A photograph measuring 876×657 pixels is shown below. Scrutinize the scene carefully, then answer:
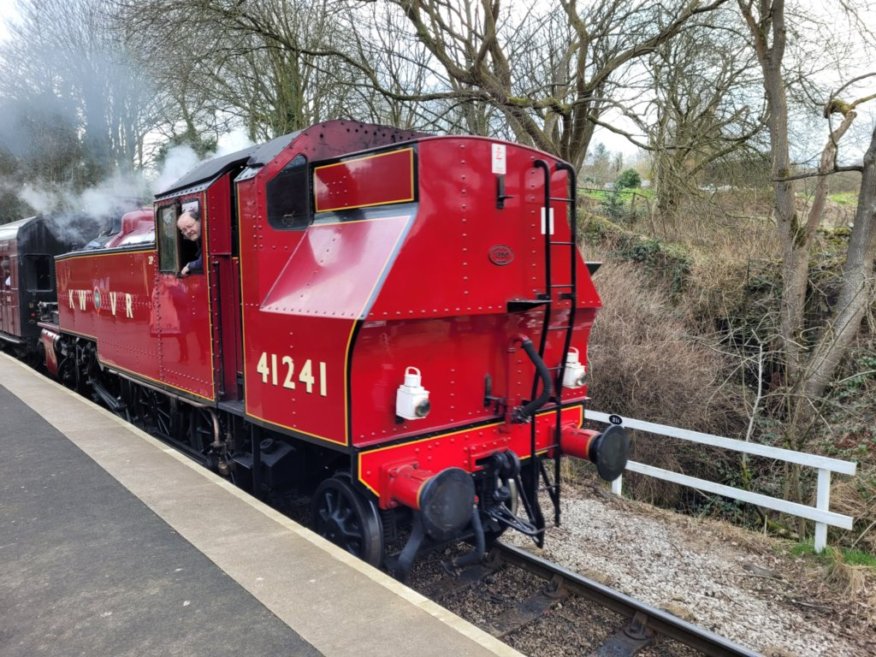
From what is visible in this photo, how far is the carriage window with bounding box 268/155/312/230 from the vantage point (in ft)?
13.8

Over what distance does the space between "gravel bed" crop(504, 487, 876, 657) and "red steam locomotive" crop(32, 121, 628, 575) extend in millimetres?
895

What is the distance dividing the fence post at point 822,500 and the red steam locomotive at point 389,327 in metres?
1.96

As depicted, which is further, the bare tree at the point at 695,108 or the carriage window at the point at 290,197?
the bare tree at the point at 695,108

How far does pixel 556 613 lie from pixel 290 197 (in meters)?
3.20

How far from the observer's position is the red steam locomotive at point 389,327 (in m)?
3.55

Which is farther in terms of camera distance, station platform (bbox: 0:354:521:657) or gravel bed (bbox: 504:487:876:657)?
gravel bed (bbox: 504:487:876:657)

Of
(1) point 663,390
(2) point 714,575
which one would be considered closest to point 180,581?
(2) point 714,575

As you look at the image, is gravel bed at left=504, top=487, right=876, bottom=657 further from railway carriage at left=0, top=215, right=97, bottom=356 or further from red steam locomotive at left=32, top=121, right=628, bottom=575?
railway carriage at left=0, top=215, right=97, bottom=356

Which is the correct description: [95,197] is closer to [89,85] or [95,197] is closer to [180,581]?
[89,85]

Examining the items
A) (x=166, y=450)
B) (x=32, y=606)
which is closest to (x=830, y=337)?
(x=166, y=450)

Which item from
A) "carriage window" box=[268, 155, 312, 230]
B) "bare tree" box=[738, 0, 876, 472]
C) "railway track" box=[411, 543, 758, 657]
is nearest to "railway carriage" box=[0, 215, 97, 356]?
"carriage window" box=[268, 155, 312, 230]

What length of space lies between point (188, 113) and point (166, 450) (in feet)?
41.7

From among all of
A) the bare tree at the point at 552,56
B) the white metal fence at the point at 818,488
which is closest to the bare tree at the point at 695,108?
the bare tree at the point at 552,56

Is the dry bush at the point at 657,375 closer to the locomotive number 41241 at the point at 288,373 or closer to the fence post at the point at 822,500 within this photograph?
the fence post at the point at 822,500
